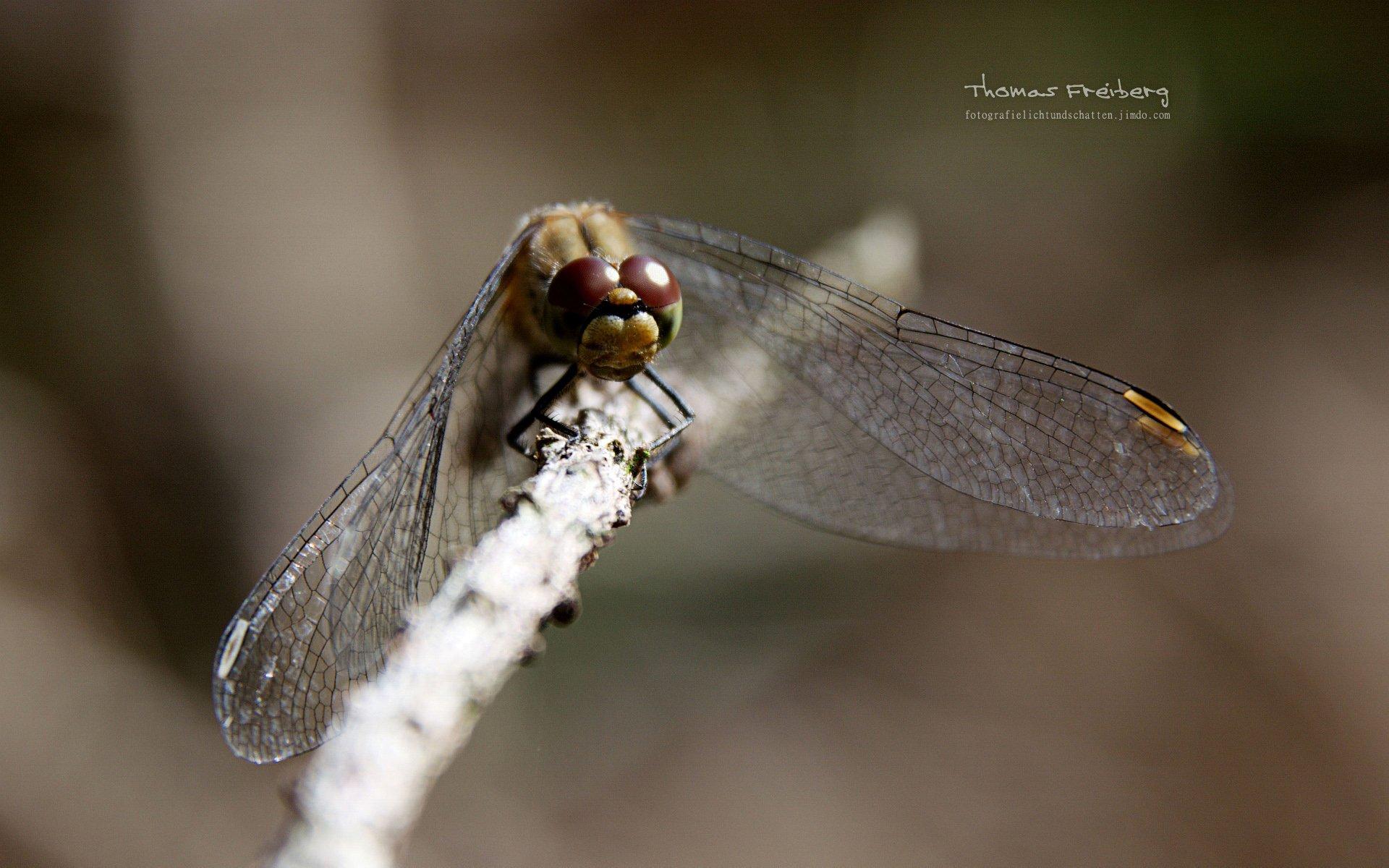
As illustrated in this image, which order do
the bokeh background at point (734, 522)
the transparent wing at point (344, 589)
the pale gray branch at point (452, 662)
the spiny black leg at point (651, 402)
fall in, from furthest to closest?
the bokeh background at point (734, 522), the spiny black leg at point (651, 402), the transparent wing at point (344, 589), the pale gray branch at point (452, 662)

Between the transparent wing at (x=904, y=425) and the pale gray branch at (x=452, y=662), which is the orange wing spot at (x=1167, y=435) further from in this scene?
the pale gray branch at (x=452, y=662)

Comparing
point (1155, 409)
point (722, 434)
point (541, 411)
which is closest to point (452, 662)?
point (541, 411)

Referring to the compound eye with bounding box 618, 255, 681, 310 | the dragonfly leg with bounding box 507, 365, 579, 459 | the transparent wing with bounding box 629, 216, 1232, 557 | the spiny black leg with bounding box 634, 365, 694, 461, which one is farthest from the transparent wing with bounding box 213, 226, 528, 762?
the transparent wing with bounding box 629, 216, 1232, 557

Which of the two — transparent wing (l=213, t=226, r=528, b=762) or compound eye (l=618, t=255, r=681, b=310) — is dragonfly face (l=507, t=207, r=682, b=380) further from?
transparent wing (l=213, t=226, r=528, b=762)

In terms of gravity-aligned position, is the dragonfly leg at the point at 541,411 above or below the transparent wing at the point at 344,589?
above

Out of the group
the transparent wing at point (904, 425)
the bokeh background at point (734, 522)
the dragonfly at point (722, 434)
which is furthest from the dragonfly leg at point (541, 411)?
the bokeh background at point (734, 522)

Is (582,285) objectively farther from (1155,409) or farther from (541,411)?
(1155,409)
